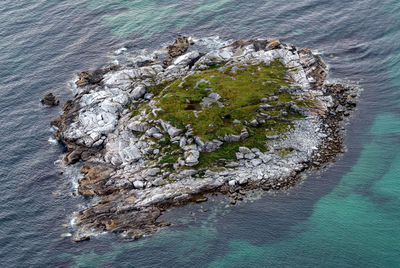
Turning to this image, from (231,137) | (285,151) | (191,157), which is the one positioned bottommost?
(285,151)

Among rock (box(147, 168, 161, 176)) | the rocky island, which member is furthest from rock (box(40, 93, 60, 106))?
rock (box(147, 168, 161, 176))

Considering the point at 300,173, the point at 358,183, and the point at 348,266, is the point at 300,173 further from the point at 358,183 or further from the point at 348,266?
the point at 348,266

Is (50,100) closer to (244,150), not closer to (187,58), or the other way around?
(187,58)

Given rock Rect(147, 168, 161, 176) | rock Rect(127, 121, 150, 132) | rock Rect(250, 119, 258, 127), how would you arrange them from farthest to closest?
1. rock Rect(127, 121, 150, 132)
2. rock Rect(250, 119, 258, 127)
3. rock Rect(147, 168, 161, 176)

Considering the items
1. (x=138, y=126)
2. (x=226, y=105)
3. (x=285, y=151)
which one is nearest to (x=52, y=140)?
(x=138, y=126)

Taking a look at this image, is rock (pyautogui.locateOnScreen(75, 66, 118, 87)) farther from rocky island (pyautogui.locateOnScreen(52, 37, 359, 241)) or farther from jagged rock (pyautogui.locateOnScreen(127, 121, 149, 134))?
jagged rock (pyautogui.locateOnScreen(127, 121, 149, 134))

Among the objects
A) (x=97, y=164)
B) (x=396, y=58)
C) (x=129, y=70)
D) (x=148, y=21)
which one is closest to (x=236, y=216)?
(x=97, y=164)

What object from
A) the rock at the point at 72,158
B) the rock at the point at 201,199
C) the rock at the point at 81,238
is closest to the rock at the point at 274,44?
the rock at the point at 201,199
